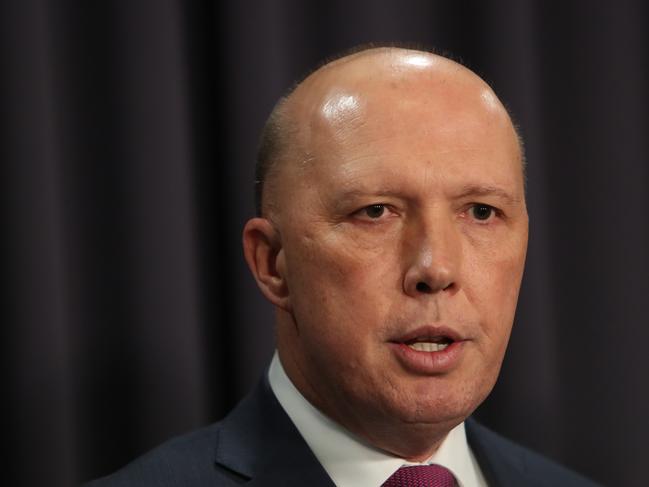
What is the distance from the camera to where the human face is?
124cm

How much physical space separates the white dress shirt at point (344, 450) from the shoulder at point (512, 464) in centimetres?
8

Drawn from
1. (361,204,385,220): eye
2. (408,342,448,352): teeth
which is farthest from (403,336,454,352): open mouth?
(361,204,385,220): eye

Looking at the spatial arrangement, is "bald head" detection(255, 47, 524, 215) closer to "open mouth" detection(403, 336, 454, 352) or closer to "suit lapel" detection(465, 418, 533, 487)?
"open mouth" detection(403, 336, 454, 352)

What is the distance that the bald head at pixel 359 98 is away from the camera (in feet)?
4.20

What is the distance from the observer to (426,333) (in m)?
1.23

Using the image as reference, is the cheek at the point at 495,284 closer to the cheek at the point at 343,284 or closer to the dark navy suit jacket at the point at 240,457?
the cheek at the point at 343,284

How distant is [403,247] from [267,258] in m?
0.23

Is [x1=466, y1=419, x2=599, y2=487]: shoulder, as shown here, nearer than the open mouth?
No

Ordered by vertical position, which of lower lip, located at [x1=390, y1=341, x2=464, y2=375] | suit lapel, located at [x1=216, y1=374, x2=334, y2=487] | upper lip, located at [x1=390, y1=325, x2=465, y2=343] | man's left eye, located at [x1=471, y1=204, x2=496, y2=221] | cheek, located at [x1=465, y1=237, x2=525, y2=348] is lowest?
suit lapel, located at [x1=216, y1=374, x2=334, y2=487]

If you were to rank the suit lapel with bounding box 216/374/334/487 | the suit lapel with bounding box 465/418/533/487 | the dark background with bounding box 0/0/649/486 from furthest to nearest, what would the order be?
1. the dark background with bounding box 0/0/649/486
2. the suit lapel with bounding box 465/418/533/487
3. the suit lapel with bounding box 216/374/334/487

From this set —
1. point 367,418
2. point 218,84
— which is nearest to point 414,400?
point 367,418

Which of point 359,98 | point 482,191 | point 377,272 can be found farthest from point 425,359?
point 359,98

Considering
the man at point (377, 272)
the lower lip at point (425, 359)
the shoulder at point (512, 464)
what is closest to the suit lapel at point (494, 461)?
the shoulder at point (512, 464)

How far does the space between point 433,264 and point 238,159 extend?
0.64 m
